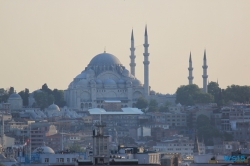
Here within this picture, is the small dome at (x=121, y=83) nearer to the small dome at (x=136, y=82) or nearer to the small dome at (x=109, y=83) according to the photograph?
the small dome at (x=109, y=83)

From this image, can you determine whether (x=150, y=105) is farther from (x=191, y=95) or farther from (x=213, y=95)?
(x=213, y=95)

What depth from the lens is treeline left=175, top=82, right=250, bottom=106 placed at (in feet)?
578

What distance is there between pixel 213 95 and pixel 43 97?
19.5 m

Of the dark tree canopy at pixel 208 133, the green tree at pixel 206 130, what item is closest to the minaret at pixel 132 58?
the green tree at pixel 206 130

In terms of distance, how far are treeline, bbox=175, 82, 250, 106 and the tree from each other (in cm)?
385

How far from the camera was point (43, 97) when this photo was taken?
18475 centimetres

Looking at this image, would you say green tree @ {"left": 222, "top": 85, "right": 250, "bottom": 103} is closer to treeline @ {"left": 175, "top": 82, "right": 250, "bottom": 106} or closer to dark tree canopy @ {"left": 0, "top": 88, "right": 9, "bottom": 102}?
treeline @ {"left": 175, "top": 82, "right": 250, "bottom": 106}

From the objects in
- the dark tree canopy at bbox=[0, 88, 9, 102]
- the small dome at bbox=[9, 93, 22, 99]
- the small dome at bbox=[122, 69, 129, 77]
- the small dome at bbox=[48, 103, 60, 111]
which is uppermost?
the small dome at bbox=[122, 69, 129, 77]

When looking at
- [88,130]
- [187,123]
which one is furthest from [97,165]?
[187,123]

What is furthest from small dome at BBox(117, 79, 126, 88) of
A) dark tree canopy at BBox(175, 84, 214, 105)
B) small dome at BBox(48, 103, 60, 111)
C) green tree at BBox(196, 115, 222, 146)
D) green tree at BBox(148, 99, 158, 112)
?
green tree at BBox(196, 115, 222, 146)

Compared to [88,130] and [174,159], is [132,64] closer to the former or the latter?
[88,130]

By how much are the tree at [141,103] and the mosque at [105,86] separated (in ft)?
5.17

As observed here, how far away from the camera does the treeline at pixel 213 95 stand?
176m

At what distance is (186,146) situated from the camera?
138 meters
